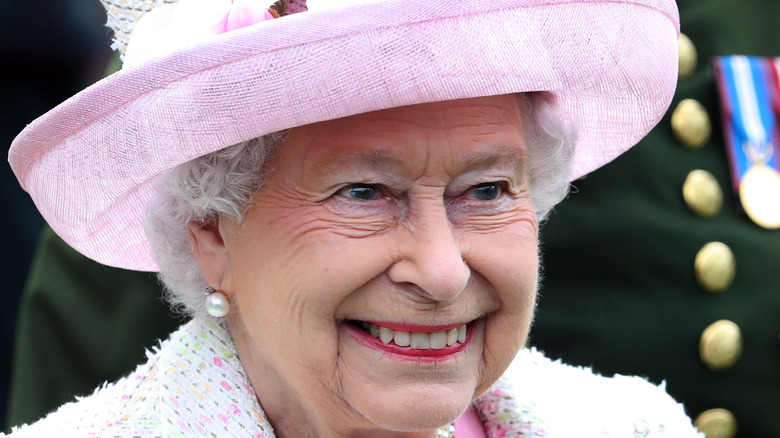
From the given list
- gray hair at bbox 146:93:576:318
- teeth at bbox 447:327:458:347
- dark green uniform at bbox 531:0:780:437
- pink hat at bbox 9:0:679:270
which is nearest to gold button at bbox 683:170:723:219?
dark green uniform at bbox 531:0:780:437

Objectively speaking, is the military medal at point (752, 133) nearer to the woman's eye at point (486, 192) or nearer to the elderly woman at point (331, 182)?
the elderly woman at point (331, 182)

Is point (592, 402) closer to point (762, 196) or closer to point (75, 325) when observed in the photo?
point (762, 196)

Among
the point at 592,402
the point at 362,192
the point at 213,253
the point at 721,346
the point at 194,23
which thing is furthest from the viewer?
the point at 721,346

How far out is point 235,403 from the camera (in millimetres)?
2256

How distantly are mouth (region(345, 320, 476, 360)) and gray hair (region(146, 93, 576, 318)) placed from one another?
1.10ft

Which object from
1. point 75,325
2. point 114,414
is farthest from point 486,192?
point 75,325

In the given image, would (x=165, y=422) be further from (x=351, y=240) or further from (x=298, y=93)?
(x=298, y=93)

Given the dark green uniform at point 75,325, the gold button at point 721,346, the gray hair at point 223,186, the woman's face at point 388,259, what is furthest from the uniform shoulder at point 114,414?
the gold button at point 721,346

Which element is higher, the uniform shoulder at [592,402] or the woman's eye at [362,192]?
the woman's eye at [362,192]

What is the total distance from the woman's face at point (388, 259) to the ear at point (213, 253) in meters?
0.04

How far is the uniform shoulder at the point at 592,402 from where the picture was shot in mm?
2623

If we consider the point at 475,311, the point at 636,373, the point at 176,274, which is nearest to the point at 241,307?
the point at 176,274

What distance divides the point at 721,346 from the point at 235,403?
151cm

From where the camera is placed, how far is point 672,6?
215cm
